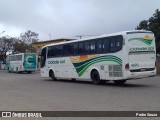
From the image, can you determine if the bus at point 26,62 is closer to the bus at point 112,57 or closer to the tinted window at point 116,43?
the bus at point 112,57

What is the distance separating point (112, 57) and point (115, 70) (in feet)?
2.70

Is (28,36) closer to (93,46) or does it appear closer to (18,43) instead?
(18,43)

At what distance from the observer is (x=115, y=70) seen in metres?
21.1

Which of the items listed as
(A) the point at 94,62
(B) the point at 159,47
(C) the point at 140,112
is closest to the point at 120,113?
(C) the point at 140,112

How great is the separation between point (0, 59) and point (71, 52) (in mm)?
71098

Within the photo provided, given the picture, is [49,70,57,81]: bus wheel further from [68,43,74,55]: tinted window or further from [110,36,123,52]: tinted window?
[110,36,123,52]: tinted window

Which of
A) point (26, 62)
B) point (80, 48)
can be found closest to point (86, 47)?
point (80, 48)

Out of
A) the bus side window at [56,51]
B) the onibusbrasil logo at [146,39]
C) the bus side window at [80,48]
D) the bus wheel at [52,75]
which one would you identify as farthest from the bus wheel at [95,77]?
the bus wheel at [52,75]

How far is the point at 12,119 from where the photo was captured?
942 cm

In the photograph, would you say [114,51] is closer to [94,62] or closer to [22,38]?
[94,62]

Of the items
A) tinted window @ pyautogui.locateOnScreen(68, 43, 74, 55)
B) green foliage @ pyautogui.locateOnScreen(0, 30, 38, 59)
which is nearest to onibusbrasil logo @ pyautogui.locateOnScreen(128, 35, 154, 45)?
tinted window @ pyautogui.locateOnScreen(68, 43, 74, 55)

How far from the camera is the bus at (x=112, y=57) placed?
20172mm

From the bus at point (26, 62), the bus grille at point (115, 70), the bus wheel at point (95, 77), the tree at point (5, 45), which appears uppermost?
the tree at point (5, 45)

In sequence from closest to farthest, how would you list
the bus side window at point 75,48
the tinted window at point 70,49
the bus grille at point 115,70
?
1. the bus grille at point 115,70
2. the bus side window at point 75,48
3. the tinted window at point 70,49
